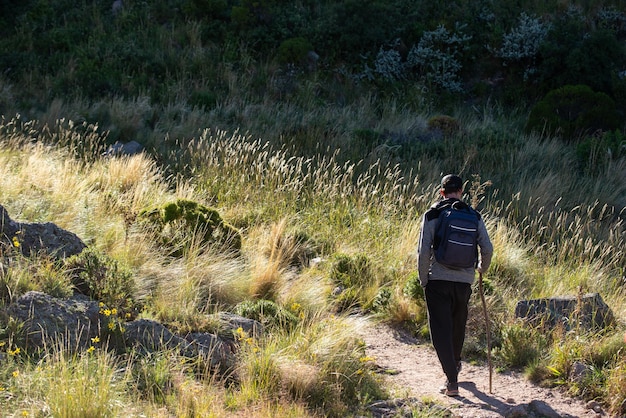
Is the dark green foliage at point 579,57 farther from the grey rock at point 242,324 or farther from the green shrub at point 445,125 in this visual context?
the grey rock at point 242,324

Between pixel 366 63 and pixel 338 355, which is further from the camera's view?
pixel 366 63

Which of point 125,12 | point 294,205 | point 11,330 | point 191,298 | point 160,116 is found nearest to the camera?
point 11,330

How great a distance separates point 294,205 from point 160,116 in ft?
19.5

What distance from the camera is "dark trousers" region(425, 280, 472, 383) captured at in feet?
19.4

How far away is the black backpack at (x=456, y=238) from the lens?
18.8 feet

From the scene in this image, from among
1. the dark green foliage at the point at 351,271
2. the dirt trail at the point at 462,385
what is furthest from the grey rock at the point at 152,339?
the dark green foliage at the point at 351,271

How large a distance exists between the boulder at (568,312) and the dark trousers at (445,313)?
1309 millimetres

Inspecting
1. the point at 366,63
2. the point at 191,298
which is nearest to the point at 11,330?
the point at 191,298

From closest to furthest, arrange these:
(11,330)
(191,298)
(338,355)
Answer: (11,330)
(338,355)
(191,298)

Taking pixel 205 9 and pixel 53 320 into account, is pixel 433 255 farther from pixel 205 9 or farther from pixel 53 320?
pixel 205 9

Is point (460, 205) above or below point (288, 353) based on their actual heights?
above

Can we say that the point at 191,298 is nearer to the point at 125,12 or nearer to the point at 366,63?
the point at 366,63

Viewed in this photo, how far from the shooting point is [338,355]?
581cm

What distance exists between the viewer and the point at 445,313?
5945 millimetres
